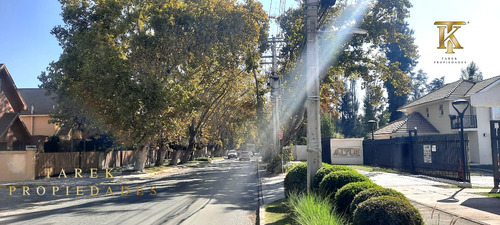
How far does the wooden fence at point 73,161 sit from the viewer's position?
2472 cm

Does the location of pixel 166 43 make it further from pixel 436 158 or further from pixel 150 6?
pixel 436 158

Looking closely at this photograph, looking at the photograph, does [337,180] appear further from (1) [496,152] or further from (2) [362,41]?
(2) [362,41]

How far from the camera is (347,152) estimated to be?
1350 inches

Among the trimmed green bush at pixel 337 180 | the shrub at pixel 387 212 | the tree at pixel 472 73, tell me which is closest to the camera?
the shrub at pixel 387 212

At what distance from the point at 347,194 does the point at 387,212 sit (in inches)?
74.6

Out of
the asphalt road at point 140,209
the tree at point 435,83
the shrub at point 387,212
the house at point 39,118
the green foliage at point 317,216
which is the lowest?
the asphalt road at point 140,209

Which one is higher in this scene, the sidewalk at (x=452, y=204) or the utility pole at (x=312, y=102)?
the utility pole at (x=312, y=102)

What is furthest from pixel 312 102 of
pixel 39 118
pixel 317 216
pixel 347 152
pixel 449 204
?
pixel 39 118

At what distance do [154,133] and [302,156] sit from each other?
23.3 metres

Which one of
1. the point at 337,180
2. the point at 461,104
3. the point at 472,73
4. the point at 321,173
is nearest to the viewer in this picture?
the point at 337,180

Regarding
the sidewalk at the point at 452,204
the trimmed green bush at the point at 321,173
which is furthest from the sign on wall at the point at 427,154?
the trimmed green bush at the point at 321,173

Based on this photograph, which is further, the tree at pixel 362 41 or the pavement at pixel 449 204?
the tree at pixel 362 41

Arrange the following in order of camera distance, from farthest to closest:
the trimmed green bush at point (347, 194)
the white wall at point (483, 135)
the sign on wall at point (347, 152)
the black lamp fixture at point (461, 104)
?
the sign on wall at point (347, 152) < the white wall at point (483, 135) < the black lamp fixture at point (461, 104) < the trimmed green bush at point (347, 194)

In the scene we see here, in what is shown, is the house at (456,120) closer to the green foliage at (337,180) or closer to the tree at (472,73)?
the tree at (472,73)
